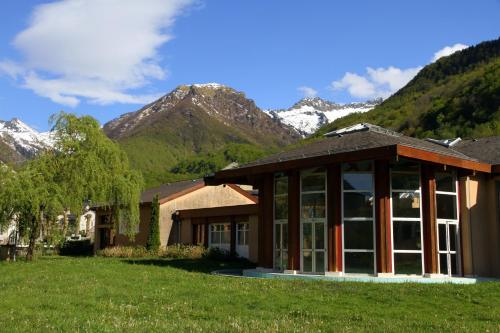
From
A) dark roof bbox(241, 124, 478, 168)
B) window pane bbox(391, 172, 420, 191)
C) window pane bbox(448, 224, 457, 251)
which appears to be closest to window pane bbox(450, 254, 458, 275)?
window pane bbox(448, 224, 457, 251)

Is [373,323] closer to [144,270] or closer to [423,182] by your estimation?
[423,182]

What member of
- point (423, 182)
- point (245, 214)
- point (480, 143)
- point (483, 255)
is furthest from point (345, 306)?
point (245, 214)

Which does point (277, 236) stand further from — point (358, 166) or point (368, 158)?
point (368, 158)

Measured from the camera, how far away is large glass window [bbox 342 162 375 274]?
726 inches

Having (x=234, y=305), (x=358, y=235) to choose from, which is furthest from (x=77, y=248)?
(x=234, y=305)

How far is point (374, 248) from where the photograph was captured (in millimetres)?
18266

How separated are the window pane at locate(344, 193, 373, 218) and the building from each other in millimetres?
32

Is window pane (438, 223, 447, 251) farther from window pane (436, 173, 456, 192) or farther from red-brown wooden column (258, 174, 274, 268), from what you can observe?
red-brown wooden column (258, 174, 274, 268)

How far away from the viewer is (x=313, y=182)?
19719 millimetres

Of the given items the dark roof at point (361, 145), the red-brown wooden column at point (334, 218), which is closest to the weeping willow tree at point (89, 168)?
the dark roof at point (361, 145)

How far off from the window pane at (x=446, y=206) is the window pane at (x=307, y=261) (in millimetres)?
4441

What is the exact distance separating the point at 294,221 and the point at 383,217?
319cm

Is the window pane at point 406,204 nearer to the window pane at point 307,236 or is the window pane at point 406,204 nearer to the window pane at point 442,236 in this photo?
the window pane at point 442,236

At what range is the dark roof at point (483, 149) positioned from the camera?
68.6 feet
